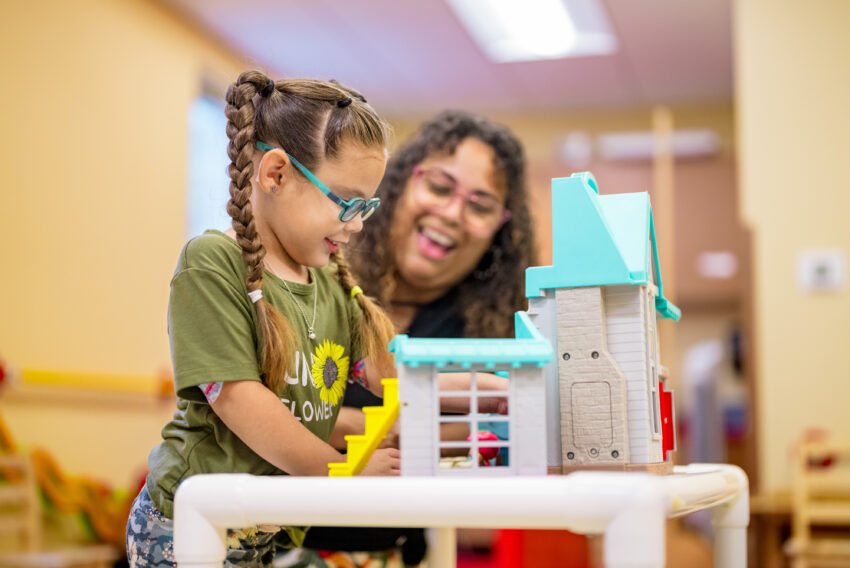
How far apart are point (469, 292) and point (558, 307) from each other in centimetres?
94

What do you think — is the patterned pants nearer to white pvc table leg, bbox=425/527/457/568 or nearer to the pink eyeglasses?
white pvc table leg, bbox=425/527/457/568

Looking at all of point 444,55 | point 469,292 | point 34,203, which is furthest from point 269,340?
point 444,55

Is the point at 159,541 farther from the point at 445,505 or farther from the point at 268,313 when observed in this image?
the point at 445,505

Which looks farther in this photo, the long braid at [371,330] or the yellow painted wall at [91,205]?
the yellow painted wall at [91,205]

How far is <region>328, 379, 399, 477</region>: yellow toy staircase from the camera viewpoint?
824 mm

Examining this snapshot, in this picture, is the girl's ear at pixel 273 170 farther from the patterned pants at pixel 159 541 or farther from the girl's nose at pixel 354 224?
the patterned pants at pixel 159 541

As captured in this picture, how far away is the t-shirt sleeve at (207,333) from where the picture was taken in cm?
86

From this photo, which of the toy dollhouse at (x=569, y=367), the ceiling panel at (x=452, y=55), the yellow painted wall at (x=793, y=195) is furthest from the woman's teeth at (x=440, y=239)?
the ceiling panel at (x=452, y=55)

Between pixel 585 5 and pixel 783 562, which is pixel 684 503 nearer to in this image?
pixel 783 562

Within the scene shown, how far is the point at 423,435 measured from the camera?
0.75 metres

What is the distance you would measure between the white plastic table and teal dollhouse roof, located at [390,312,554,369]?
102 millimetres

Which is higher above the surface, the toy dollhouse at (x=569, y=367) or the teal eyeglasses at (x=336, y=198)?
the teal eyeglasses at (x=336, y=198)

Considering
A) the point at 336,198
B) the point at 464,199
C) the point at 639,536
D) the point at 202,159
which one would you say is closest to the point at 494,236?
the point at 464,199

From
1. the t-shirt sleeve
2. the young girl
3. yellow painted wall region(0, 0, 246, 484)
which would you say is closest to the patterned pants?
the young girl
